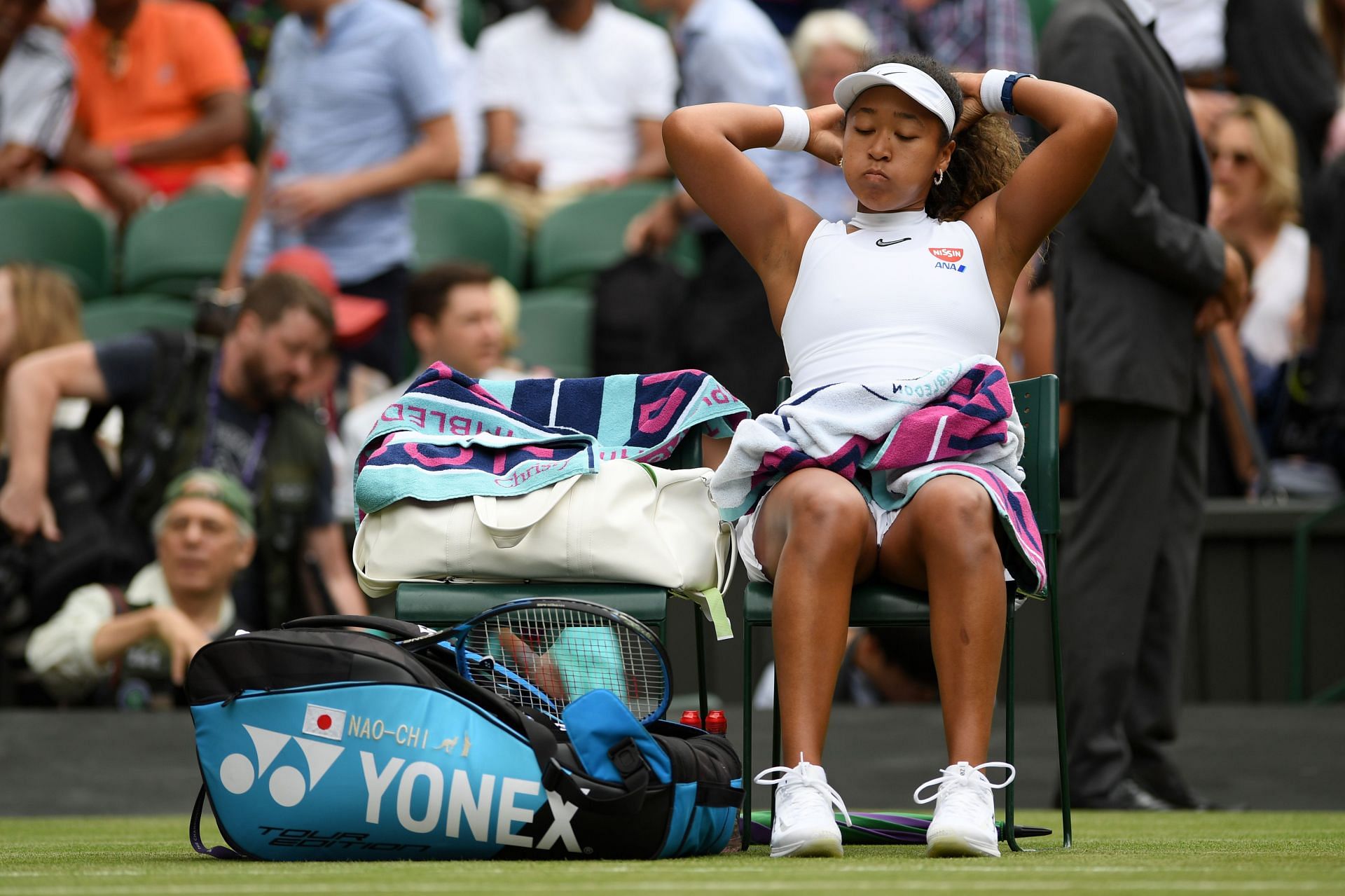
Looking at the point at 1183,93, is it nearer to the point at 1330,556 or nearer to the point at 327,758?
the point at 1330,556

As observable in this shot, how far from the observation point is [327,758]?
2660mm

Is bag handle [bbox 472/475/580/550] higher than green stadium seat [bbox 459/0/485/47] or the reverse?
the reverse

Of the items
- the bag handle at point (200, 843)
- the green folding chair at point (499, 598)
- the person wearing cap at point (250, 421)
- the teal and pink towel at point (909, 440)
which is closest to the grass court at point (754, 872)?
the bag handle at point (200, 843)

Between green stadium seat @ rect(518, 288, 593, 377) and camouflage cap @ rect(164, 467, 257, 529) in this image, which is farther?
green stadium seat @ rect(518, 288, 593, 377)

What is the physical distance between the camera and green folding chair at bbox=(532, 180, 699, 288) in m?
7.64

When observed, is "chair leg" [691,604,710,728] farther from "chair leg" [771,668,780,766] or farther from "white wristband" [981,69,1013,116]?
"white wristband" [981,69,1013,116]

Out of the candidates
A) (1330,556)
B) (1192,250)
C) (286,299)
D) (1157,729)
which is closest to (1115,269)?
(1192,250)

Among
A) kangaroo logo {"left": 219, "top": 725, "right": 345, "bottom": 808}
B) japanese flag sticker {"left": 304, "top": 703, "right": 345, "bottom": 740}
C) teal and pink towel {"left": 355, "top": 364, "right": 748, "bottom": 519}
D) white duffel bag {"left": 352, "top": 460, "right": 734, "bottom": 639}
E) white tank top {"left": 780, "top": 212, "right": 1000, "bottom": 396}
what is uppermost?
white tank top {"left": 780, "top": 212, "right": 1000, "bottom": 396}

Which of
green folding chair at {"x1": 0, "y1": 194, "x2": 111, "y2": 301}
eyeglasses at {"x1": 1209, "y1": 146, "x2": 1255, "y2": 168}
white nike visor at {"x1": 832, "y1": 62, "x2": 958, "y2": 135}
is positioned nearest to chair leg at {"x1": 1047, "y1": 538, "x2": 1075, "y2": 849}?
white nike visor at {"x1": 832, "y1": 62, "x2": 958, "y2": 135}

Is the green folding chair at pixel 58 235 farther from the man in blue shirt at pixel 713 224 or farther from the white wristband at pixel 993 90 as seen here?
the white wristband at pixel 993 90

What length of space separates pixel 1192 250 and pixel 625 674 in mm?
2166

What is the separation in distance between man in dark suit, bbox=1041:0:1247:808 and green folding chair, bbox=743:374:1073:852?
3.91 ft

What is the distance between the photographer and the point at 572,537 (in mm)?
3061

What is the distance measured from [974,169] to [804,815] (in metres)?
1.29
